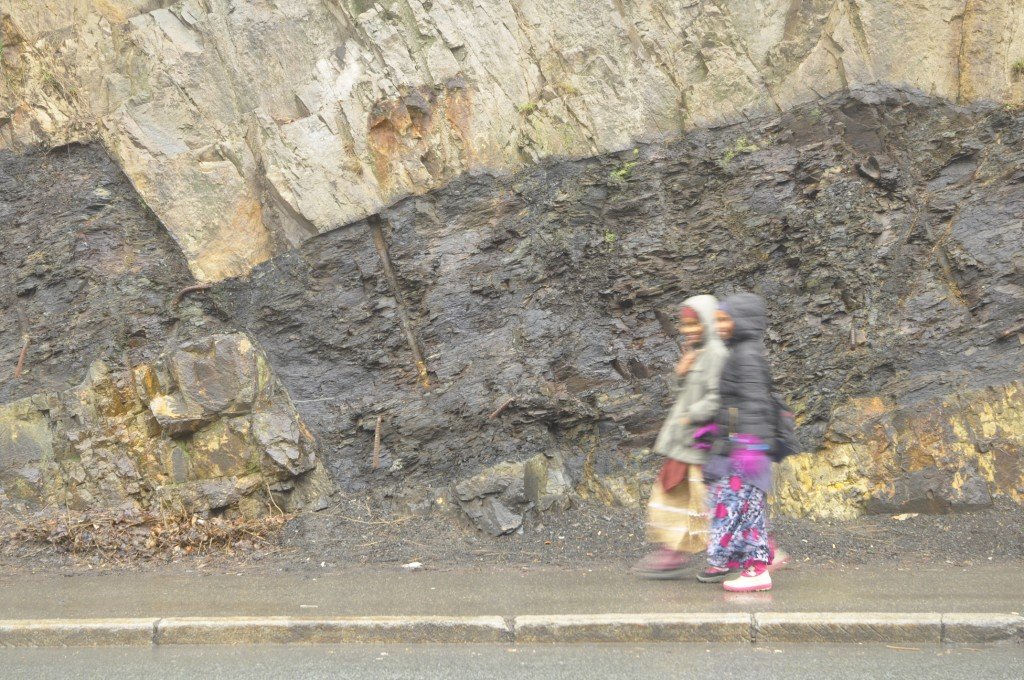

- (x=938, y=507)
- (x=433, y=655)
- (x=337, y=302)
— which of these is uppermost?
(x=337, y=302)

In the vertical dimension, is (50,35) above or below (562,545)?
above

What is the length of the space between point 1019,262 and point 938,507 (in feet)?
7.73

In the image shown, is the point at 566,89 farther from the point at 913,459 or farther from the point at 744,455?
the point at 744,455

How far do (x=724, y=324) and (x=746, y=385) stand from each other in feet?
1.26

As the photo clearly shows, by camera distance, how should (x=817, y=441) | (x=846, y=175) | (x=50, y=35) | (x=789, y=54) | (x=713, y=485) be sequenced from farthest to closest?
(x=50, y=35), (x=789, y=54), (x=846, y=175), (x=817, y=441), (x=713, y=485)

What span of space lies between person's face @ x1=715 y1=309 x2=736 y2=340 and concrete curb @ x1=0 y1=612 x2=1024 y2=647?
159 cm

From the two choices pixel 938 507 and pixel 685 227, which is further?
pixel 685 227

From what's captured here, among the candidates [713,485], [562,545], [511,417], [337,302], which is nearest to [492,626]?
[713,485]

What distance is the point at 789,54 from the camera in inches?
341

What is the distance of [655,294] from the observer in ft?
26.8

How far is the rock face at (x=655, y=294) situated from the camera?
7402mm

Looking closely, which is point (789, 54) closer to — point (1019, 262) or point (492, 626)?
point (1019, 262)

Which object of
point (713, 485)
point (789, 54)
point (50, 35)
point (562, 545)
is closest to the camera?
point (713, 485)

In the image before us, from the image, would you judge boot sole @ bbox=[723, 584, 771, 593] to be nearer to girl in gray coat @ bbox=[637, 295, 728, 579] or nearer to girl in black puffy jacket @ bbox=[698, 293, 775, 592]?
→ girl in black puffy jacket @ bbox=[698, 293, 775, 592]
